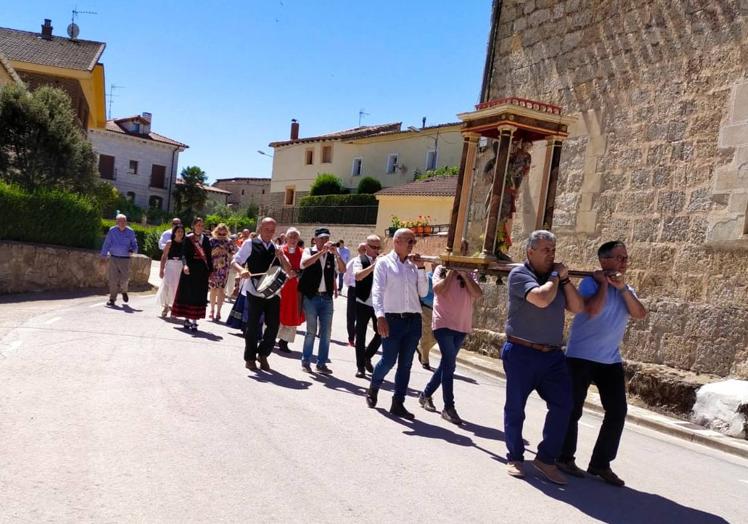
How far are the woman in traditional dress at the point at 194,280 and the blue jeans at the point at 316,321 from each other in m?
2.94

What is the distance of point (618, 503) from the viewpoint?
5.35 metres

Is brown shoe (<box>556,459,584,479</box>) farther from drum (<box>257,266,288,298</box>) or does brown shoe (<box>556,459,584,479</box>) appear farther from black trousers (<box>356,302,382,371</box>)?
drum (<box>257,266,288,298</box>)

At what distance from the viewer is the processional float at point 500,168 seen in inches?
288

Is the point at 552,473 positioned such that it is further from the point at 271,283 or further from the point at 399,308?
the point at 271,283

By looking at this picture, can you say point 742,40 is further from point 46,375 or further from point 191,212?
→ point 191,212

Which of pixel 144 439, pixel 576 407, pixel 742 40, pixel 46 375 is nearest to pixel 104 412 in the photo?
pixel 144 439

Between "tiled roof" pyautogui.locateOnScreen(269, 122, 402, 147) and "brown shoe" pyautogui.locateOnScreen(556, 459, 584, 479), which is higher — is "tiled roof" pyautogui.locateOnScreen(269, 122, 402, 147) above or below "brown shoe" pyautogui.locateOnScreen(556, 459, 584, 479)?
above

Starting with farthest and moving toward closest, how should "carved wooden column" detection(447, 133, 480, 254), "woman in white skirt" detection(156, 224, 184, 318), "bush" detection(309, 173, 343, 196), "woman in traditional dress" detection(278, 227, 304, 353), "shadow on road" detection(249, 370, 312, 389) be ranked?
"bush" detection(309, 173, 343, 196) < "woman in white skirt" detection(156, 224, 184, 318) < "woman in traditional dress" detection(278, 227, 304, 353) < "shadow on road" detection(249, 370, 312, 389) < "carved wooden column" detection(447, 133, 480, 254)

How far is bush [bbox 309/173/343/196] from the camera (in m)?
49.0

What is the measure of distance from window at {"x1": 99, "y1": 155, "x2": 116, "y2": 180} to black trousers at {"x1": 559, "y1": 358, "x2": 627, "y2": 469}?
62.9 metres

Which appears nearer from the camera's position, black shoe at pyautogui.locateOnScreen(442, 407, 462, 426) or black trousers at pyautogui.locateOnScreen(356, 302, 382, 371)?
black shoe at pyautogui.locateOnScreen(442, 407, 462, 426)

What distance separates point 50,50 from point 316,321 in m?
27.4

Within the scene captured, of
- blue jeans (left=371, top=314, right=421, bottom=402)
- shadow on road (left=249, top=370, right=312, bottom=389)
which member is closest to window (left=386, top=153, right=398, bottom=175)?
shadow on road (left=249, top=370, right=312, bottom=389)

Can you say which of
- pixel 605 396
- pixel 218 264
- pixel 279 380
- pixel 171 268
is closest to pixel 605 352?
pixel 605 396
